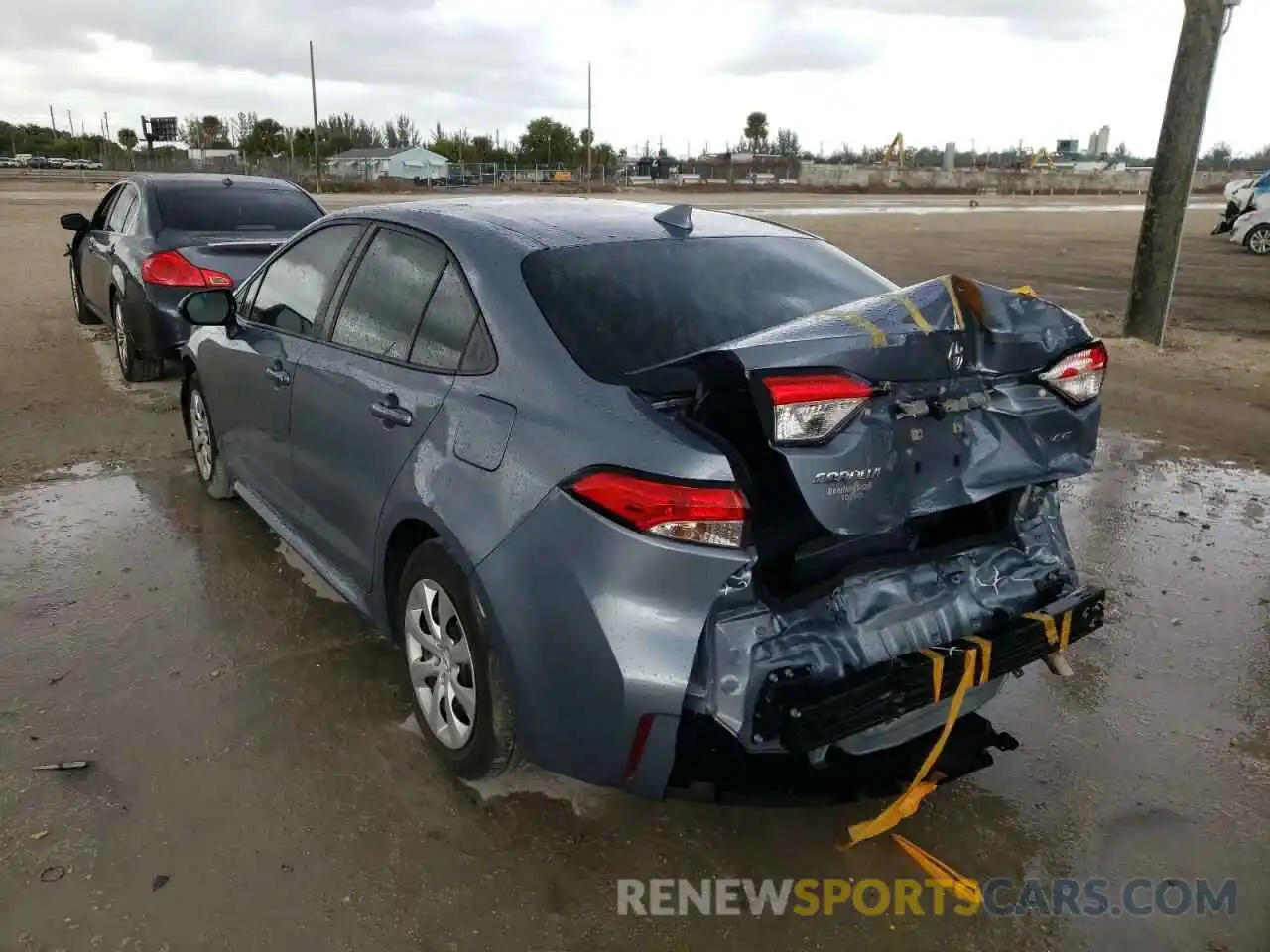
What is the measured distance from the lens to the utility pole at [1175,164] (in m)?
8.95

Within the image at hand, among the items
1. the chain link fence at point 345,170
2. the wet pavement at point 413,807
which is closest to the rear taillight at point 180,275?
the wet pavement at point 413,807

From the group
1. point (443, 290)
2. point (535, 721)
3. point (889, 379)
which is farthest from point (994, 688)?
point (443, 290)

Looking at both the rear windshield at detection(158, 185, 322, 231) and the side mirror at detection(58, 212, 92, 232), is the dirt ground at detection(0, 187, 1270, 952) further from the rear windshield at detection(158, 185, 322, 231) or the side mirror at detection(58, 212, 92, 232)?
the side mirror at detection(58, 212, 92, 232)

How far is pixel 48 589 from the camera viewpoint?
4.20 m

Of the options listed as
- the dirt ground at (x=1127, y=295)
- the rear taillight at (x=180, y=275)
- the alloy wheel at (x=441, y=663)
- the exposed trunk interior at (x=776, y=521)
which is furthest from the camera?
the dirt ground at (x=1127, y=295)

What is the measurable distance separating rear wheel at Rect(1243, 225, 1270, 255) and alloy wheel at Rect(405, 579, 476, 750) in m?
22.8

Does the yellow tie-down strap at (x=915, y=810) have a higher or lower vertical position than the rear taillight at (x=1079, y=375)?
lower

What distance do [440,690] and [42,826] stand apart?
114cm

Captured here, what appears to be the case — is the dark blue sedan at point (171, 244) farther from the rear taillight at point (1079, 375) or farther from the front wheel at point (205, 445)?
the rear taillight at point (1079, 375)

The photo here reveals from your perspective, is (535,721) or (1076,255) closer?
(535,721)

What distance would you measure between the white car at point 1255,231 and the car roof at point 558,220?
21.1 meters

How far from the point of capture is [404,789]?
2.93m

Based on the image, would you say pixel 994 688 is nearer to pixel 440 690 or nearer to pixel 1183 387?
pixel 440 690

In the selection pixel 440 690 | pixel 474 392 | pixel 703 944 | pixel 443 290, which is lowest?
pixel 703 944
